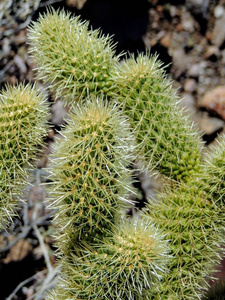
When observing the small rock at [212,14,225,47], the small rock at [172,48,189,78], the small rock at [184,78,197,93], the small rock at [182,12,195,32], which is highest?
the small rock at [212,14,225,47]

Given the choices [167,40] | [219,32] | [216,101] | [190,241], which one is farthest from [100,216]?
[219,32]

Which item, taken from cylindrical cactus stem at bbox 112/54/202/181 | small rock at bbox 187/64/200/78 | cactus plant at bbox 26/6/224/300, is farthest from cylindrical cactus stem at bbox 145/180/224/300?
small rock at bbox 187/64/200/78

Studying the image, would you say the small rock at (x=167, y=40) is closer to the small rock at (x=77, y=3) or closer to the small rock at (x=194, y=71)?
the small rock at (x=194, y=71)

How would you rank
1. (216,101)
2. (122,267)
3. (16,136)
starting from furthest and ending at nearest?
1. (216,101)
2. (16,136)
3. (122,267)

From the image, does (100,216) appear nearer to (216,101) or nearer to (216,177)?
(216,177)

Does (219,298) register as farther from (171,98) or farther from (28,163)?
(28,163)

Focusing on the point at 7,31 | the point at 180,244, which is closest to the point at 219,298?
the point at 180,244

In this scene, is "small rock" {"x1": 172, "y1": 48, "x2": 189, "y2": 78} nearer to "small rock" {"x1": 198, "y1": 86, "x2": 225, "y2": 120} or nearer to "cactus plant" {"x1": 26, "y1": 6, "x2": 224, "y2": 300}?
"small rock" {"x1": 198, "y1": 86, "x2": 225, "y2": 120}
